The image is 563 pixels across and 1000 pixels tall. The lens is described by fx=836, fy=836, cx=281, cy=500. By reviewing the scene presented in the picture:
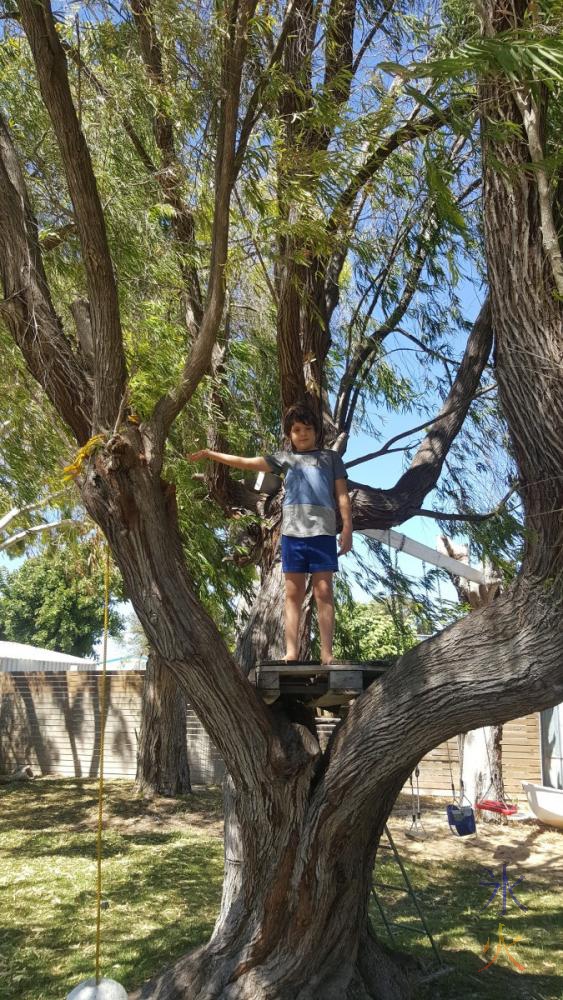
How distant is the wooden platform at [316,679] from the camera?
11.7 feet

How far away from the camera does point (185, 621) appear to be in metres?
3.67

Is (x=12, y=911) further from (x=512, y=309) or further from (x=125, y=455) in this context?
(x=512, y=309)

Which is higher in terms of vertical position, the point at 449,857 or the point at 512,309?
the point at 512,309

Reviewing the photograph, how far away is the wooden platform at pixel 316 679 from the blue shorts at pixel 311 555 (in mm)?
467

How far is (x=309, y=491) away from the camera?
13.4 ft

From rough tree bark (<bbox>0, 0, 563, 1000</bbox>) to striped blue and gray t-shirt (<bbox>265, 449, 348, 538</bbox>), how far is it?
0.61 meters

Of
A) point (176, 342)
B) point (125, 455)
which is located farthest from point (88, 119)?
point (125, 455)

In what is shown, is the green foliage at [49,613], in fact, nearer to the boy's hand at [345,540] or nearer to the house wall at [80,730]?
the house wall at [80,730]

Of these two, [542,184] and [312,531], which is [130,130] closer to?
[312,531]

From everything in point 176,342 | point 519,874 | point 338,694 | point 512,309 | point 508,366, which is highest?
point 176,342

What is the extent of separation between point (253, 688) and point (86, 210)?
89.1 inches

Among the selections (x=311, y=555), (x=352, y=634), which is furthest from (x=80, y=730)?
(x=311, y=555)

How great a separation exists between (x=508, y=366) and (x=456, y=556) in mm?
6657

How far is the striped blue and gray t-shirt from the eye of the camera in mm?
4016
